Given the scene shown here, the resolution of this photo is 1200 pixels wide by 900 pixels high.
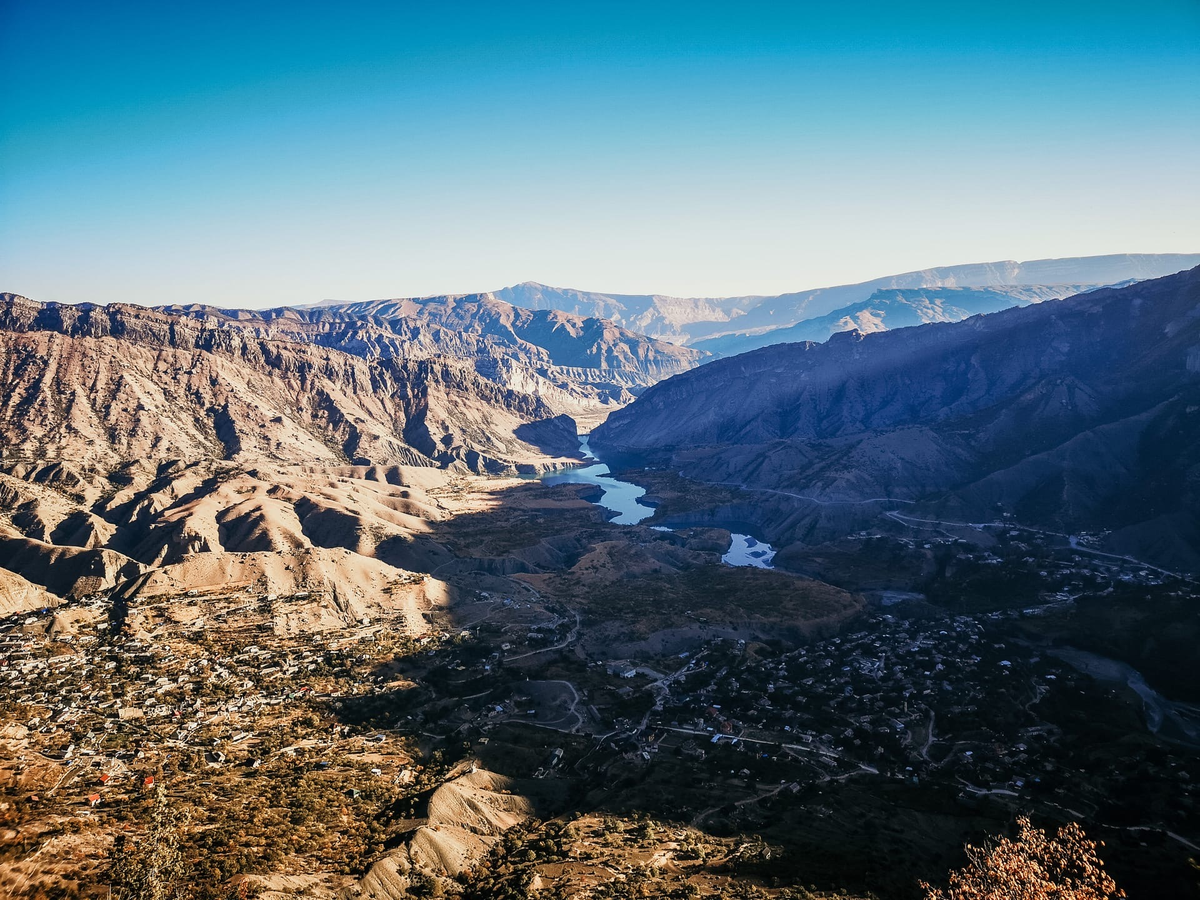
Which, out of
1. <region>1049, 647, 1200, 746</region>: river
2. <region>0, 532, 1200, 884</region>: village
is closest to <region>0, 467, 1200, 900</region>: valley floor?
<region>0, 532, 1200, 884</region>: village

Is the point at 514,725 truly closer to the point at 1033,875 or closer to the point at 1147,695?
the point at 1033,875

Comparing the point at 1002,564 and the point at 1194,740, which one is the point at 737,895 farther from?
the point at 1002,564

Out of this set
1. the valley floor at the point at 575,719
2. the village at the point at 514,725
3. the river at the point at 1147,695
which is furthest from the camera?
the river at the point at 1147,695

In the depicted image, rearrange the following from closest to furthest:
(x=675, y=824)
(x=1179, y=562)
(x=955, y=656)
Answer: (x=675, y=824)
(x=955, y=656)
(x=1179, y=562)

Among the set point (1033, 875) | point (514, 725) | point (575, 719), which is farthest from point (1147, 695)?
point (514, 725)

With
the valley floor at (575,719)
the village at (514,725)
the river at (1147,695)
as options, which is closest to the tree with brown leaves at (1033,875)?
the valley floor at (575,719)

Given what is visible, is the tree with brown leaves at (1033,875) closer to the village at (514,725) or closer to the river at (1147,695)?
the village at (514,725)

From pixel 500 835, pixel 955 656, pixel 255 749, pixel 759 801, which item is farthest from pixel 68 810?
pixel 955 656

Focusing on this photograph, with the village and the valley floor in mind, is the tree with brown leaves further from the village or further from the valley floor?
the village
